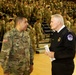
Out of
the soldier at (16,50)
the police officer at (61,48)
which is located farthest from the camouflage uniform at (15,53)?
the police officer at (61,48)

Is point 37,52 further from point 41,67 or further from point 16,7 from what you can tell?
point 16,7

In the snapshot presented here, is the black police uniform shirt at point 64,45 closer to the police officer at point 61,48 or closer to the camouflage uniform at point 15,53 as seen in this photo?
the police officer at point 61,48

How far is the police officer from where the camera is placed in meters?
2.40

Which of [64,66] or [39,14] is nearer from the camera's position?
[64,66]

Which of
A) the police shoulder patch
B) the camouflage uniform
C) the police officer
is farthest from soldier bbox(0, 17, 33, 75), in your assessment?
the police shoulder patch

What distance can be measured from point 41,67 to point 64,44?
3.73 m

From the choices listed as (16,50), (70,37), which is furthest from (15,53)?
(70,37)

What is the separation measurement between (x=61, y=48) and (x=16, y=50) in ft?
1.85

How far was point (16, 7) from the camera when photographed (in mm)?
10422

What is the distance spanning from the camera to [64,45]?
2424 mm

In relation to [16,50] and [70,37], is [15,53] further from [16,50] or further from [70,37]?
[70,37]

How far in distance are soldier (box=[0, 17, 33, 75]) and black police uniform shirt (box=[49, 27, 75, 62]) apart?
0.40 metres

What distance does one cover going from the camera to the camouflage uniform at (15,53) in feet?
8.77

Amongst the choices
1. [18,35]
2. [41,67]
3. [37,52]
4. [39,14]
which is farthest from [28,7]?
[18,35]
